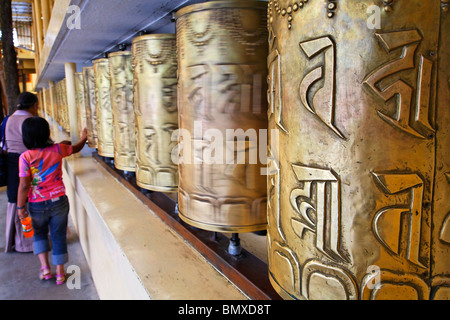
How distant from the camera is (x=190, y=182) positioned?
0.81 meters

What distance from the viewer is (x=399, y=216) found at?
41cm

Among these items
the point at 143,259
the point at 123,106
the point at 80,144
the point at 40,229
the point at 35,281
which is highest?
the point at 123,106

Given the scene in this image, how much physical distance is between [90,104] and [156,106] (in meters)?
1.21

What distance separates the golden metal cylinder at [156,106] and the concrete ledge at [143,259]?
185 millimetres

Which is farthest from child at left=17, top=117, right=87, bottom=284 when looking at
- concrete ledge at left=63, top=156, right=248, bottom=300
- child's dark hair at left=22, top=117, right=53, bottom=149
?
concrete ledge at left=63, top=156, right=248, bottom=300

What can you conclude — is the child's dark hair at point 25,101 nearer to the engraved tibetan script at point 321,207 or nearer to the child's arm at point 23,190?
the child's arm at point 23,190

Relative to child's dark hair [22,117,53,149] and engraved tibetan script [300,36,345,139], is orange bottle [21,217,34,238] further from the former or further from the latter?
engraved tibetan script [300,36,345,139]

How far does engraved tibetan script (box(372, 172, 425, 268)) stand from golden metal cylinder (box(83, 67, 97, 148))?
188 centimetres

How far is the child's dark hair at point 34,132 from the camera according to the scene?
1625mm

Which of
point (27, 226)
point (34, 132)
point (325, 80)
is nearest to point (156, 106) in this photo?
point (325, 80)

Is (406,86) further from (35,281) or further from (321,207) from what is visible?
(35,281)

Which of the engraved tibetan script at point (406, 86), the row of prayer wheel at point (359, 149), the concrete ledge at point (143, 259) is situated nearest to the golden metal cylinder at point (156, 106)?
the concrete ledge at point (143, 259)
